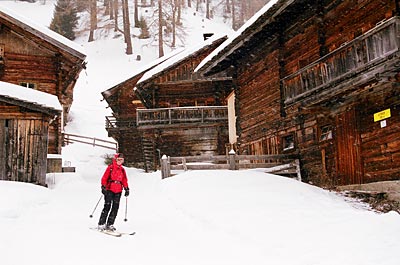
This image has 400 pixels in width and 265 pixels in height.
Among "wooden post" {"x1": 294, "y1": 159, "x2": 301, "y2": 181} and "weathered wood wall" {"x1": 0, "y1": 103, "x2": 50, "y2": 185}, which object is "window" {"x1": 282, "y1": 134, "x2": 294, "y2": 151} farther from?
"weathered wood wall" {"x1": 0, "y1": 103, "x2": 50, "y2": 185}

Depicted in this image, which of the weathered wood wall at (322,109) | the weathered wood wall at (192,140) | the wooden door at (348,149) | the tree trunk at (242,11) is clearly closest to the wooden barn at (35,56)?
the weathered wood wall at (192,140)

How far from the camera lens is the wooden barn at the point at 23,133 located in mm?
14711

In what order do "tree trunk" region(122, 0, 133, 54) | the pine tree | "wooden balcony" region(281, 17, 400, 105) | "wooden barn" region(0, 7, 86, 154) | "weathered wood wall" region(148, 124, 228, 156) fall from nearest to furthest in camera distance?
"wooden balcony" region(281, 17, 400, 105) → "wooden barn" region(0, 7, 86, 154) → "weathered wood wall" region(148, 124, 228, 156) → "tree trunk" region(122, 0, 133, 54) → the pine tree

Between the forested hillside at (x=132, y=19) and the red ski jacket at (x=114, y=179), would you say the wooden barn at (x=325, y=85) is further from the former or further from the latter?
the forested hillside at (x=132, y=19)

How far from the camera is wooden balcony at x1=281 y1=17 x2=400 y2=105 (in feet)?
34.3

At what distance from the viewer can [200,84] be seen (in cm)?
2880

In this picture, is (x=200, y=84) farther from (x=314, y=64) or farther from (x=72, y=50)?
(x=314, y=64)

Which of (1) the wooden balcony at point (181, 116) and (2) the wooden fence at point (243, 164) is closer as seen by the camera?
(2) the wooden fence at point (243, 164)

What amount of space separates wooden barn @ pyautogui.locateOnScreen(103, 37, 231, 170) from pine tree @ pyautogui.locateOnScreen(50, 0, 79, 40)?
113 feet

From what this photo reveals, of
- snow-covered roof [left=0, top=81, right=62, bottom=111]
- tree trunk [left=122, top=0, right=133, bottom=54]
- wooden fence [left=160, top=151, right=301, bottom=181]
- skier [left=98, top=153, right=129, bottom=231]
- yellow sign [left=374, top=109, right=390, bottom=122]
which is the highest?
tree trunk [left=122, top=0, right=133, bottom=54]

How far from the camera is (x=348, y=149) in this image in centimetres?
1320

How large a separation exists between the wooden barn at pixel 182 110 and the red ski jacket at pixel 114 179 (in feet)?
55.3

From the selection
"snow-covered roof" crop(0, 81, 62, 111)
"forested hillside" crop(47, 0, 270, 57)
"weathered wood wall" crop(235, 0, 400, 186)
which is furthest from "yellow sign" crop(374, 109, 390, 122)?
"forested hillside" crop(47, 0, 270, 57)

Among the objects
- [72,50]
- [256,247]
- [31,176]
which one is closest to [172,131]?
[72,50]
